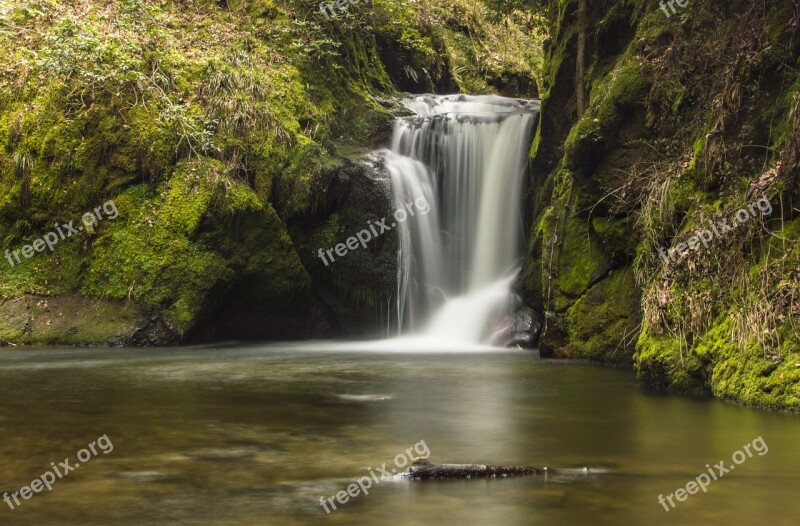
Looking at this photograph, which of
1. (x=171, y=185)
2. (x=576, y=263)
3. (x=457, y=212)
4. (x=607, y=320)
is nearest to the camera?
(x=607, y=320)

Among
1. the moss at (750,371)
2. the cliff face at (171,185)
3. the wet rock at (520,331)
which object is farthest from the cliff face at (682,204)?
the cliff face at (171,185)

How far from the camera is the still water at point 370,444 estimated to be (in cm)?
429

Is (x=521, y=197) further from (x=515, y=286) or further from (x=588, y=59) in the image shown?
(x=588, y=59)

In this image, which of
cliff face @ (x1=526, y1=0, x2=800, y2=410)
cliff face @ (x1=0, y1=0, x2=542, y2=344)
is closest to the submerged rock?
cliff face @ (x1=526, y1=0, x2=800, y2=410)

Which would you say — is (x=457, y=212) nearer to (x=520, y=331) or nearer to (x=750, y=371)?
(x=520, y=331)

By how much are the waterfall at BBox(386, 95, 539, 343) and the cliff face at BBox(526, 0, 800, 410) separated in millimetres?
1720

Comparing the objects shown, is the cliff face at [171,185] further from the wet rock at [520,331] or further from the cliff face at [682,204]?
the cliff face at [682,204]

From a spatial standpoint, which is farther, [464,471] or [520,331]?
[520,331]

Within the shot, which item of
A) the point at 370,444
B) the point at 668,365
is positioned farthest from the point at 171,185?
the point at 370,444

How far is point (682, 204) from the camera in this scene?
29.4 feet

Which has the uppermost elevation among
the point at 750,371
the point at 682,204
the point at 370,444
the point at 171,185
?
the point at 171,185

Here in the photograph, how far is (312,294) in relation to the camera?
49.0 feet

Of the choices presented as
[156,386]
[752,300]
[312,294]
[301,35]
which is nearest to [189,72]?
[301,35]

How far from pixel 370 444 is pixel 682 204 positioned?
4.87m
